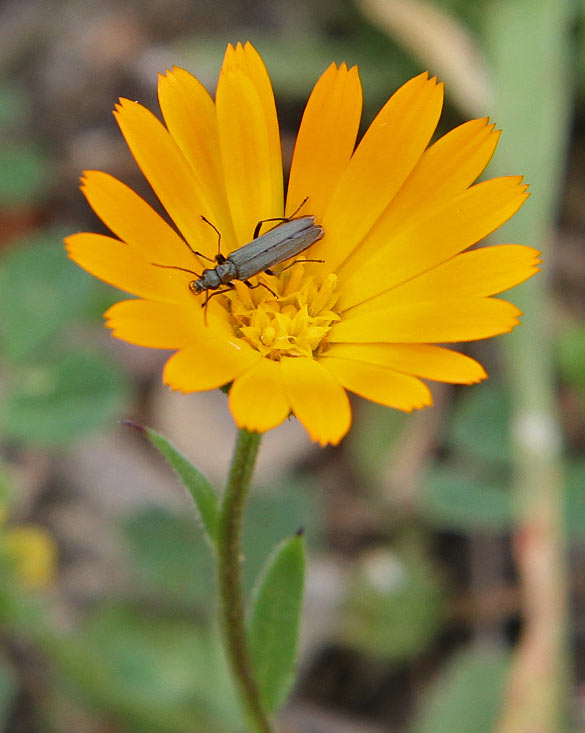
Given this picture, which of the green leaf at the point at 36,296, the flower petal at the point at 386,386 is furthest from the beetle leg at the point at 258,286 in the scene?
the green leaf at the point at 36,296

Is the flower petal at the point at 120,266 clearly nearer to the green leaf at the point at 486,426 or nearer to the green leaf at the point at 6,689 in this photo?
the green leaf at the point at 6,689

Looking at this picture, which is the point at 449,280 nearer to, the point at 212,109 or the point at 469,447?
the point at 212,109

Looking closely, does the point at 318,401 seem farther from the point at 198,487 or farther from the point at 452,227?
the point at 452,227

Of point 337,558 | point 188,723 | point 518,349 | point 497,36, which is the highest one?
point 497,36

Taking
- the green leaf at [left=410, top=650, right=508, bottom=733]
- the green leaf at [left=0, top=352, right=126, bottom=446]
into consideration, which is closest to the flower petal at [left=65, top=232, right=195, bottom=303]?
the green leaf at [left=0, top=352, right=126, bottom=446]

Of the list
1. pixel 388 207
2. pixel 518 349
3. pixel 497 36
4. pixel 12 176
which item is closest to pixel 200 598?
pixel 518 349

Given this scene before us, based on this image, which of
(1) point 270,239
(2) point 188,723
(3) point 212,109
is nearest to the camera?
(3) point 212,109

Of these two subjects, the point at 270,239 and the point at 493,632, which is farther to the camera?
the point at 493,632
